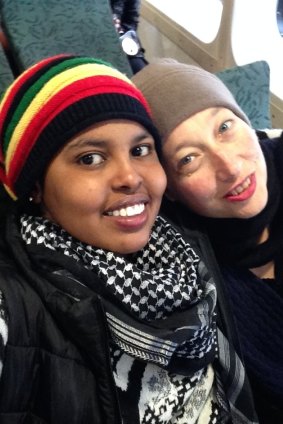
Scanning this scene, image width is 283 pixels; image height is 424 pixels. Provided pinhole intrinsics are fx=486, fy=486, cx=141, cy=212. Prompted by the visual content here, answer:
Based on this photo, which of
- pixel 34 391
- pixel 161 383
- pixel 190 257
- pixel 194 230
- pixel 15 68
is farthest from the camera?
pixel 15 68

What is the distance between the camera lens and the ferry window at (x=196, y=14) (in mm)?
2545

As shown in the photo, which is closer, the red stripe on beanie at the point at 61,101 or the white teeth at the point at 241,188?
the red stripe on beanie at the point at 61,101

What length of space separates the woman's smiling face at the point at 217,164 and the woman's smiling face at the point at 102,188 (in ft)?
0.55

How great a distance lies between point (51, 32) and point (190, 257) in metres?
1.09

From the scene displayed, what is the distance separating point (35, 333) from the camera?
82 cm

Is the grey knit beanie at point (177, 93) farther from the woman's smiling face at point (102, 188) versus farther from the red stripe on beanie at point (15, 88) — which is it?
the red stripe on beanie at point (15, 88)

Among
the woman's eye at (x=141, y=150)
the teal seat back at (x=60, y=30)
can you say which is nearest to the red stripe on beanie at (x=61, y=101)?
the woman's eye at (x=141, y=150)

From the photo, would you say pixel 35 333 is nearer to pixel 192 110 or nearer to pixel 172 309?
pixel 172 309

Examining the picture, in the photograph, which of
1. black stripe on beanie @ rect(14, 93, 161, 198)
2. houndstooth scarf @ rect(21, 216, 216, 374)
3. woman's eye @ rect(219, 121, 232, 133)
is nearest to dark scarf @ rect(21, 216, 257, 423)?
houndstooth scarf @ rect(21, 216, 216, 374)

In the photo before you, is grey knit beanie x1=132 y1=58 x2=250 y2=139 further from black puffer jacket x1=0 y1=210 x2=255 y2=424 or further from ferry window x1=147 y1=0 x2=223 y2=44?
ferry window x1=147 y1=0 x2=223 y2=44

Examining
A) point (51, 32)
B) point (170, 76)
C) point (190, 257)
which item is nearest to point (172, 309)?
point (190, 257)

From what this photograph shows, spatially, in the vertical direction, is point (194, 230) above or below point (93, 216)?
below

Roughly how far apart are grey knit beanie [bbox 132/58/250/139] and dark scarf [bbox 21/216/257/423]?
28cm

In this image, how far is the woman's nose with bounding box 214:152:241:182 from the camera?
105 centimetres
